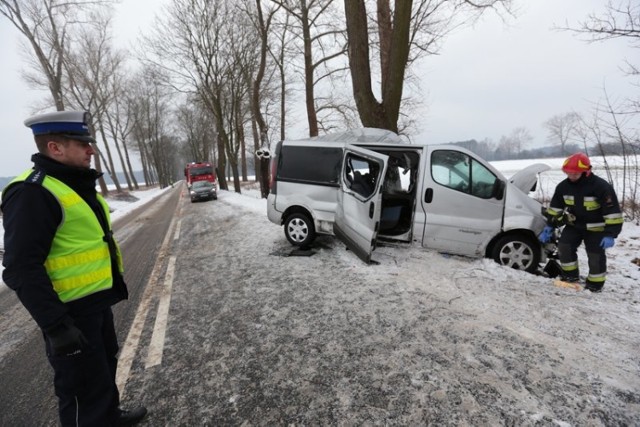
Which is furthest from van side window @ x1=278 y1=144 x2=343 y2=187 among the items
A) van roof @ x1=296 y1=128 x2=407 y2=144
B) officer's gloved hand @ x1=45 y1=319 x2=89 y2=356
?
officer's gloved hand @ x1=45 y1=319 x2=89 y2=356

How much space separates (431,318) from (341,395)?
153 cm

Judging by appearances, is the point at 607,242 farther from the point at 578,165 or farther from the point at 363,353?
the point at 363,353

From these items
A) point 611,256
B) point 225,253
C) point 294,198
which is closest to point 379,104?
point 294,198

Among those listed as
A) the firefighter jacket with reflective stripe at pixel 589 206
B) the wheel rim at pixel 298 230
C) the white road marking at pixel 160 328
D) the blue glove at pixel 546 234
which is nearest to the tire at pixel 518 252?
the blue glove at pixel 546 234

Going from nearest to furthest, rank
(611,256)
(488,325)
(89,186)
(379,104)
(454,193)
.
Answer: (89,186), (488,325), (454,193), (611,256), (379,104)

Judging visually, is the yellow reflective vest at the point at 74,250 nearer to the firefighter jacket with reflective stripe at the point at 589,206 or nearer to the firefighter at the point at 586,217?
the firefighter at the point at 586,217

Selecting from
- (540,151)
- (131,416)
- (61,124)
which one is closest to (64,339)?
(131,416)

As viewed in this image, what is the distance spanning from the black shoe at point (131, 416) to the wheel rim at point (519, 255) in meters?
5.22

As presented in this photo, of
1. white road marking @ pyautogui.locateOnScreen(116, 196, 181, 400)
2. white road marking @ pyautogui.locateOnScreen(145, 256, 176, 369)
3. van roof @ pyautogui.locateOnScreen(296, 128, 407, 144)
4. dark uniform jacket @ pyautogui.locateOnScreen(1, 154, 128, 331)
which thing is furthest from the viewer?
van roof @ pyautogui.locateOnScreen(296, 128, 407, 144)

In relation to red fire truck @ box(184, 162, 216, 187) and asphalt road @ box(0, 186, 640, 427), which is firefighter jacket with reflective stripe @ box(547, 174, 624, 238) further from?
red fire truck @ box(184, 162, 216, 187)

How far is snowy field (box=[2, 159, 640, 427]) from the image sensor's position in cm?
224

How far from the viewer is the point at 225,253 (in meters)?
6.42

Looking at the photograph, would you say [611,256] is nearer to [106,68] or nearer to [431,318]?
[431,318]

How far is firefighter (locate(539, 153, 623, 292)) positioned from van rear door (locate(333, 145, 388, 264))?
2.59 meters
